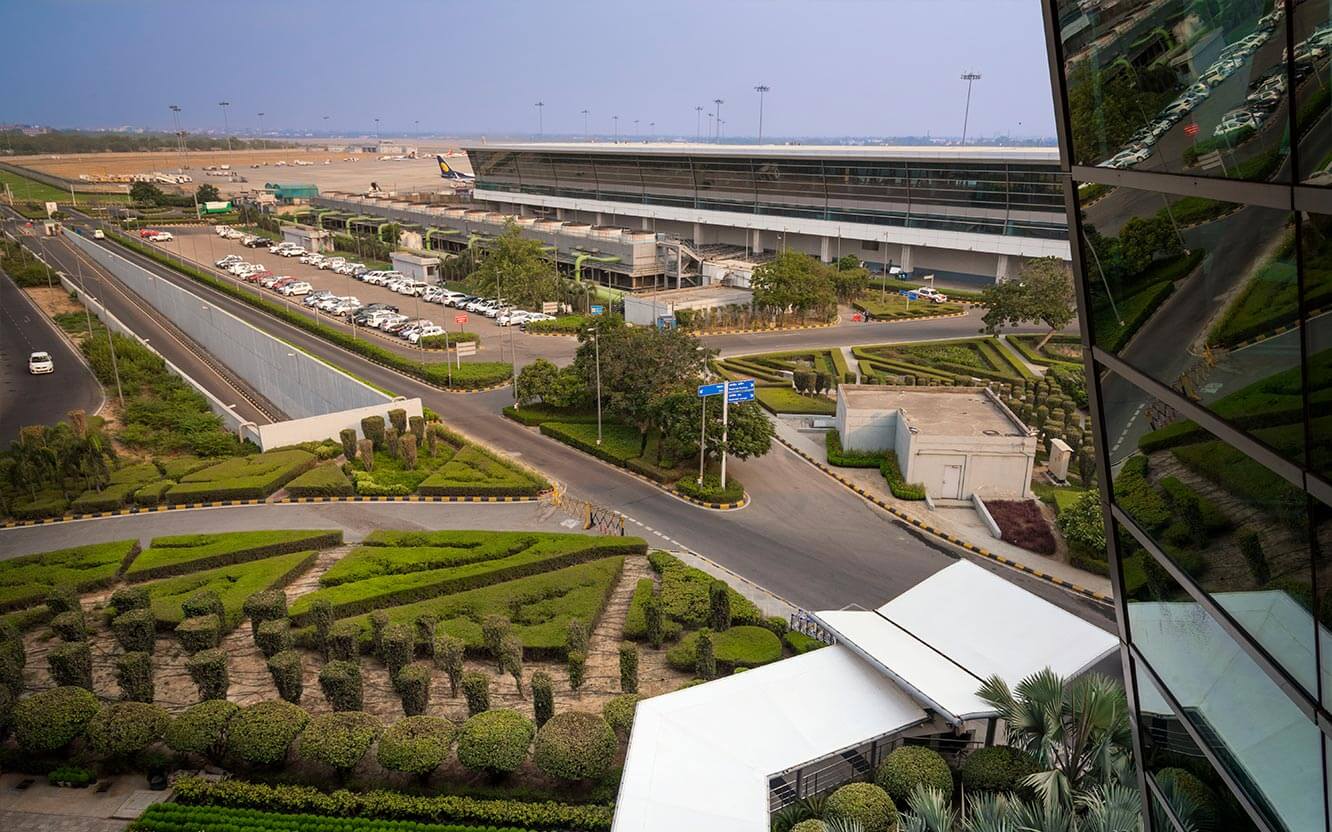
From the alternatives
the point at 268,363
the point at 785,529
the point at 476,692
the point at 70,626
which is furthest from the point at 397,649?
the point at 268,363

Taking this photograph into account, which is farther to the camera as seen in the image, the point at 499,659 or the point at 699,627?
the point at 699,627

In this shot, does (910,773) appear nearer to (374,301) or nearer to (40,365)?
(40,365)

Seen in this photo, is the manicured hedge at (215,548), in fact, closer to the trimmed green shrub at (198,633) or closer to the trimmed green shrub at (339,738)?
the trimmed green shrub at (198,633)

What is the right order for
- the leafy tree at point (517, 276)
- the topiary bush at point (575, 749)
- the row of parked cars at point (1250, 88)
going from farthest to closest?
1. the leafy tree at point (517, 276)
2. the topiary bush at point (575, 749)
3. the row of parked cars at point (1250, 88)

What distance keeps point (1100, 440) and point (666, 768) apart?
29.5 feet

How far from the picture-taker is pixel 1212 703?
20.2 feet

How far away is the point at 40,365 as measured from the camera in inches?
1759

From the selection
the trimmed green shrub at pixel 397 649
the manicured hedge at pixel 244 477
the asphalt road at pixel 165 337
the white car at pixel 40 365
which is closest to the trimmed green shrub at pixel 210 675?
the trimmed green shrub at pixel 397 649

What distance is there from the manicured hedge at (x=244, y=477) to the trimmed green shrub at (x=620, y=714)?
17982mm

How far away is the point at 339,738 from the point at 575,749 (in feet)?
14.4

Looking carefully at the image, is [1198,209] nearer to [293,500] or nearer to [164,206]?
[293,500]

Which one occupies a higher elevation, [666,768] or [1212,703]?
[1212,703]

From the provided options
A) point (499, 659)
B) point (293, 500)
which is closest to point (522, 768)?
point (499, 659)

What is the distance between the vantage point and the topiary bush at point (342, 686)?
16.4 metres
